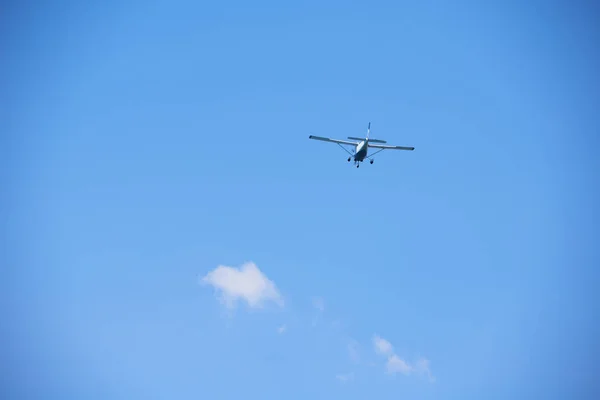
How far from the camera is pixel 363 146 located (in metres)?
72.1

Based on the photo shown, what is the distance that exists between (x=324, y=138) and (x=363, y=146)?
27.3 feet

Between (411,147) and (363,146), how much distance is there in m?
11.1

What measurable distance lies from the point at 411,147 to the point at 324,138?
14.4 metres

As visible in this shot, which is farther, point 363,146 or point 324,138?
point 324,138

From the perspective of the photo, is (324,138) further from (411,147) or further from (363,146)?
(411,147)

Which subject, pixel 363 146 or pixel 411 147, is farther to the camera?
pixel 411 147

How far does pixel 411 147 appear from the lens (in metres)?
78.9

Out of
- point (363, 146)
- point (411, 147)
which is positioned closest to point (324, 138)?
point (363, 146)

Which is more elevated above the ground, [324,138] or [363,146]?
[324,138]

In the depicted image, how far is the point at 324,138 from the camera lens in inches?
3071
